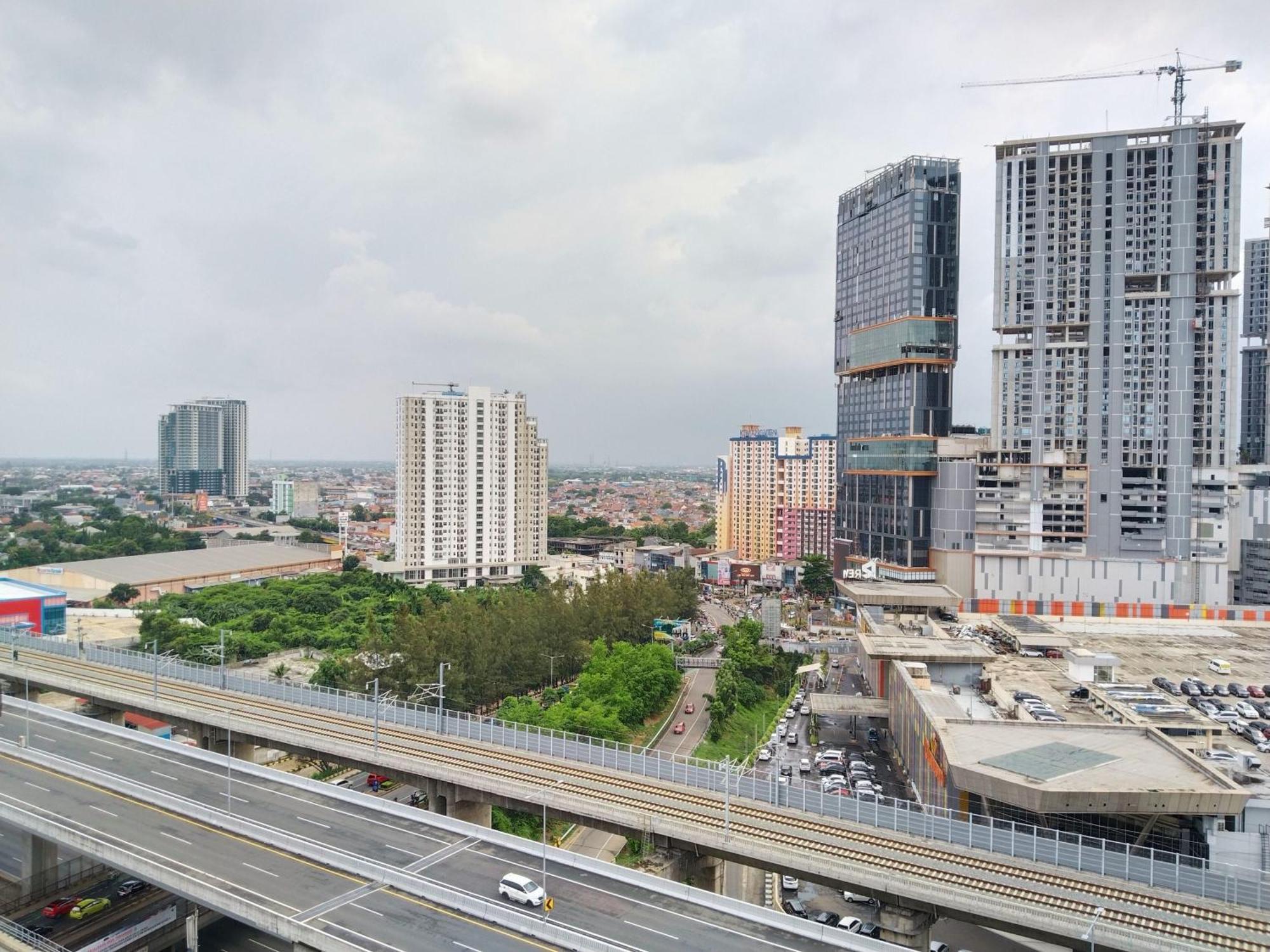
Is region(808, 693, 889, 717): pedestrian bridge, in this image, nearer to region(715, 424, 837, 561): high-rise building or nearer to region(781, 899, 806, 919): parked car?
region(781, 899, 806, 919): parked car

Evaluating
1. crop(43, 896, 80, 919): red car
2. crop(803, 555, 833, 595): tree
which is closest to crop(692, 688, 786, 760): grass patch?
crop(43, 896, 80, 919): red car

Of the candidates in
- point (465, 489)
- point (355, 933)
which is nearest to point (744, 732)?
point (355, 933)

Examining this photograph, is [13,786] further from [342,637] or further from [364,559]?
[364,559]

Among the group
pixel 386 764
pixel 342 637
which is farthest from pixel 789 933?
pixel 342 637

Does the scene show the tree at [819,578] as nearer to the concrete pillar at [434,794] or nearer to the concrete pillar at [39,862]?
the concrete pillar at [434,794]

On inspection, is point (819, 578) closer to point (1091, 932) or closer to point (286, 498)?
point (1091, 932)

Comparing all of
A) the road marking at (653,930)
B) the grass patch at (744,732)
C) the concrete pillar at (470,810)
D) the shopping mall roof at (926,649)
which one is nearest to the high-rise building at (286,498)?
the grass patch at (744,732)
